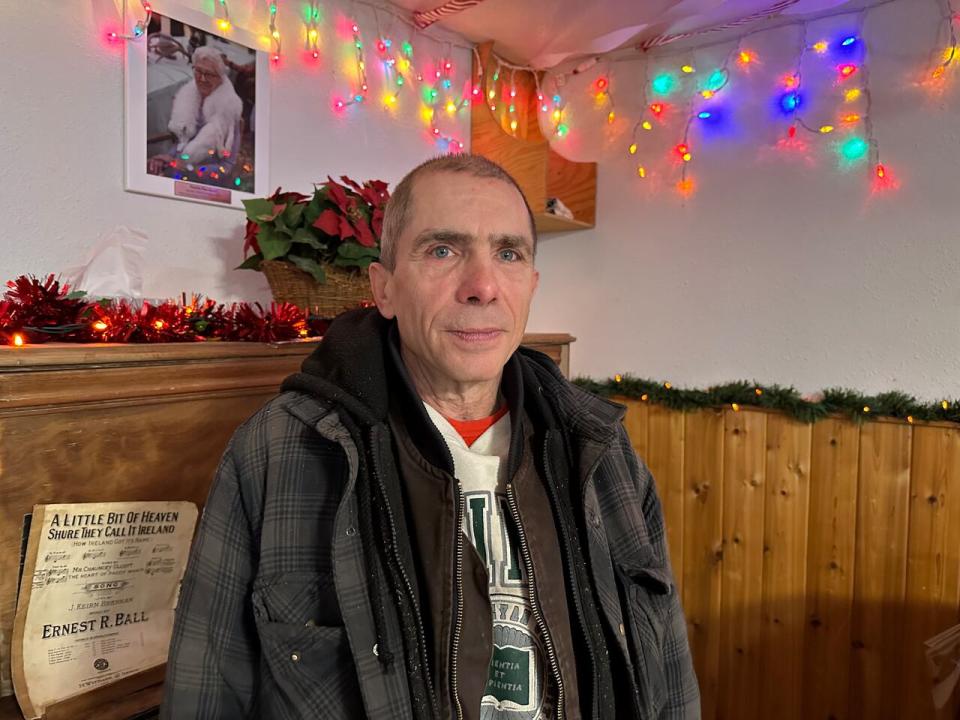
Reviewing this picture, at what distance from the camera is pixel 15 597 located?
925 mm

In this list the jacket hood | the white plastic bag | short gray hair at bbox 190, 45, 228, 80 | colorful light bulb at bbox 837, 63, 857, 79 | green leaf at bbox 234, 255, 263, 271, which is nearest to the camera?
the jacket hood

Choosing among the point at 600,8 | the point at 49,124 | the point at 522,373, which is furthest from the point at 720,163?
the point at 49,124

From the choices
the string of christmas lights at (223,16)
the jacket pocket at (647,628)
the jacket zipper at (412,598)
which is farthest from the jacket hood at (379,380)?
the string of christmas lights at (223,16)

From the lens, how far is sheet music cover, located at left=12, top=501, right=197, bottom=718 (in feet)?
3.05

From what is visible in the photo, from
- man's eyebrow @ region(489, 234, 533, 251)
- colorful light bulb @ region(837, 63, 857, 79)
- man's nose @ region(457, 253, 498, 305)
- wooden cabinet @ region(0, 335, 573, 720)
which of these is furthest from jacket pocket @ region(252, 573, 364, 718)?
colorful light bulb @ region(837, 63, 857, 79)

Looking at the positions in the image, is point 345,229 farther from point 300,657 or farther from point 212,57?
point 300,657

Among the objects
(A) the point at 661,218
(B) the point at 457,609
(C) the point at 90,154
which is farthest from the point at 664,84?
(B) the point at 457,609

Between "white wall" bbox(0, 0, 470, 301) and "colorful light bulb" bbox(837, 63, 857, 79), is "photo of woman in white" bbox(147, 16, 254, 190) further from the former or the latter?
"colorful light bulb" bbox(837, 63, 857, 79)

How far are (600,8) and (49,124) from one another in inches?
60.9

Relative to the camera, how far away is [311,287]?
1429 millimetres

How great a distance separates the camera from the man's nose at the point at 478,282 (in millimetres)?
933

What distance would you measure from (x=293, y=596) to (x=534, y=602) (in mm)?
342

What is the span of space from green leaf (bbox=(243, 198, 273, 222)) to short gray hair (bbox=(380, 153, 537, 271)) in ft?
1.72

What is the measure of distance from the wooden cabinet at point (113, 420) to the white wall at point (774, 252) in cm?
160
